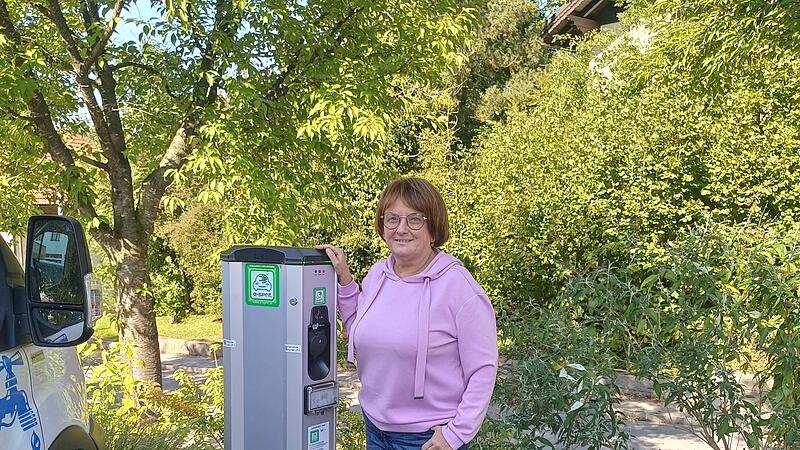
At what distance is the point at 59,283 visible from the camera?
6.15ft

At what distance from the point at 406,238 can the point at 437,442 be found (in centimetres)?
67

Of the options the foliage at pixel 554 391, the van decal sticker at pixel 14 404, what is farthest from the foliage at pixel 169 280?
the van decal sticker at pixel 14 404

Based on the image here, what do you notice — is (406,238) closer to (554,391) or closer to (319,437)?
(319,437)

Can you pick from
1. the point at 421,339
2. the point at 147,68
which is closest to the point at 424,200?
the point at 421,339

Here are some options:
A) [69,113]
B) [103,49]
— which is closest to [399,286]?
[103,49]

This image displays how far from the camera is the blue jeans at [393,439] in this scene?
2.32 meters

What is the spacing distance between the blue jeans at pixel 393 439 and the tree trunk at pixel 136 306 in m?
3.58

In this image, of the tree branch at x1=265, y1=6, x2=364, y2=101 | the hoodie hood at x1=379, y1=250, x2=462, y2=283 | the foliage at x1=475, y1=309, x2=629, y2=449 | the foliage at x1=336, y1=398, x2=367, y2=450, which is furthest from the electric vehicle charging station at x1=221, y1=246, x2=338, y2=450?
the tree branch at x1=265, y1=6, x2=364, y2=101

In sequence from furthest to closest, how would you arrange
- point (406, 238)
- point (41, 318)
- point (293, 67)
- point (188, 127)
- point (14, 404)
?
point (188, 127) → point (293, 67) → point (406, 238) → point (41, 318) → point (14, 404)

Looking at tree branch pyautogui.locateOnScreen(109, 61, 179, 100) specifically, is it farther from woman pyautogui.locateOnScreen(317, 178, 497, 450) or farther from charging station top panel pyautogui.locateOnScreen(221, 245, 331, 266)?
woman pyautogui.locateOnScreen(317, 178, 497, 450)

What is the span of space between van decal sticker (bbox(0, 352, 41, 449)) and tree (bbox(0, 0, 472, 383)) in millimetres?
2686

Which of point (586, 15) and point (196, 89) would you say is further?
point (586, 15)

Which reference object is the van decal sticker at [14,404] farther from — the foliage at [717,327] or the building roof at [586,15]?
the building roof at [586,15]

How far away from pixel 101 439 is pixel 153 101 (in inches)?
145
